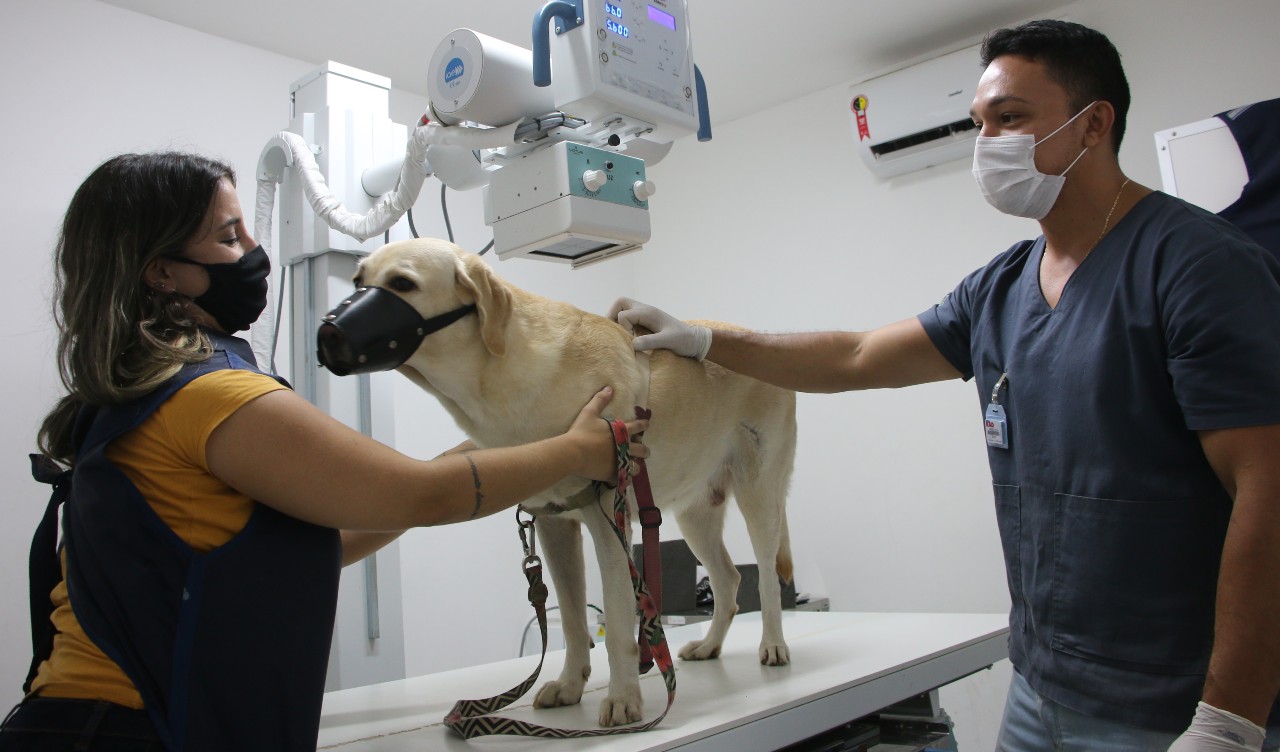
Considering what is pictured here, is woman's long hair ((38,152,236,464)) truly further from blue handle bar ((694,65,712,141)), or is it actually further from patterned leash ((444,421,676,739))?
blue handle bar ((694,65,712,141))

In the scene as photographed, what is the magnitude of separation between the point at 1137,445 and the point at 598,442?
83cm

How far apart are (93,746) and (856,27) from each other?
401cm

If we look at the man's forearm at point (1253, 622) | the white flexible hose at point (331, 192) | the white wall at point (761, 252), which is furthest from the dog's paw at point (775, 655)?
the white wall at point (761, 252)

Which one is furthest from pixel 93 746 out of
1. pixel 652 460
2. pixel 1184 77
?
pixel 1184 77

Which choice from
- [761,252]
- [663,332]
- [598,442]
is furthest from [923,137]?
[598,442]

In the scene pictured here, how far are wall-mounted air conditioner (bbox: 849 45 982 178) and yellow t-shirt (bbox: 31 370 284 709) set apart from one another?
364 centimetres

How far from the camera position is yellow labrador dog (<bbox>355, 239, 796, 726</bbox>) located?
1574 mm

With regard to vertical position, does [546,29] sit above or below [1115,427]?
above

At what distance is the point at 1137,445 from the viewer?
48.6 inches

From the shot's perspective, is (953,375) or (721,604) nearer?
(953,375)

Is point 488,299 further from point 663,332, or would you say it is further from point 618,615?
point 618,615

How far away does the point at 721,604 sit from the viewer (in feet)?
7.30

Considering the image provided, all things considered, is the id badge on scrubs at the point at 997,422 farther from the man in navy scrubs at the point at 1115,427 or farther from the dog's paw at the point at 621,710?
the dog's paw at the point at 621,710

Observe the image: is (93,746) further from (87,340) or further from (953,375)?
(953,375)
